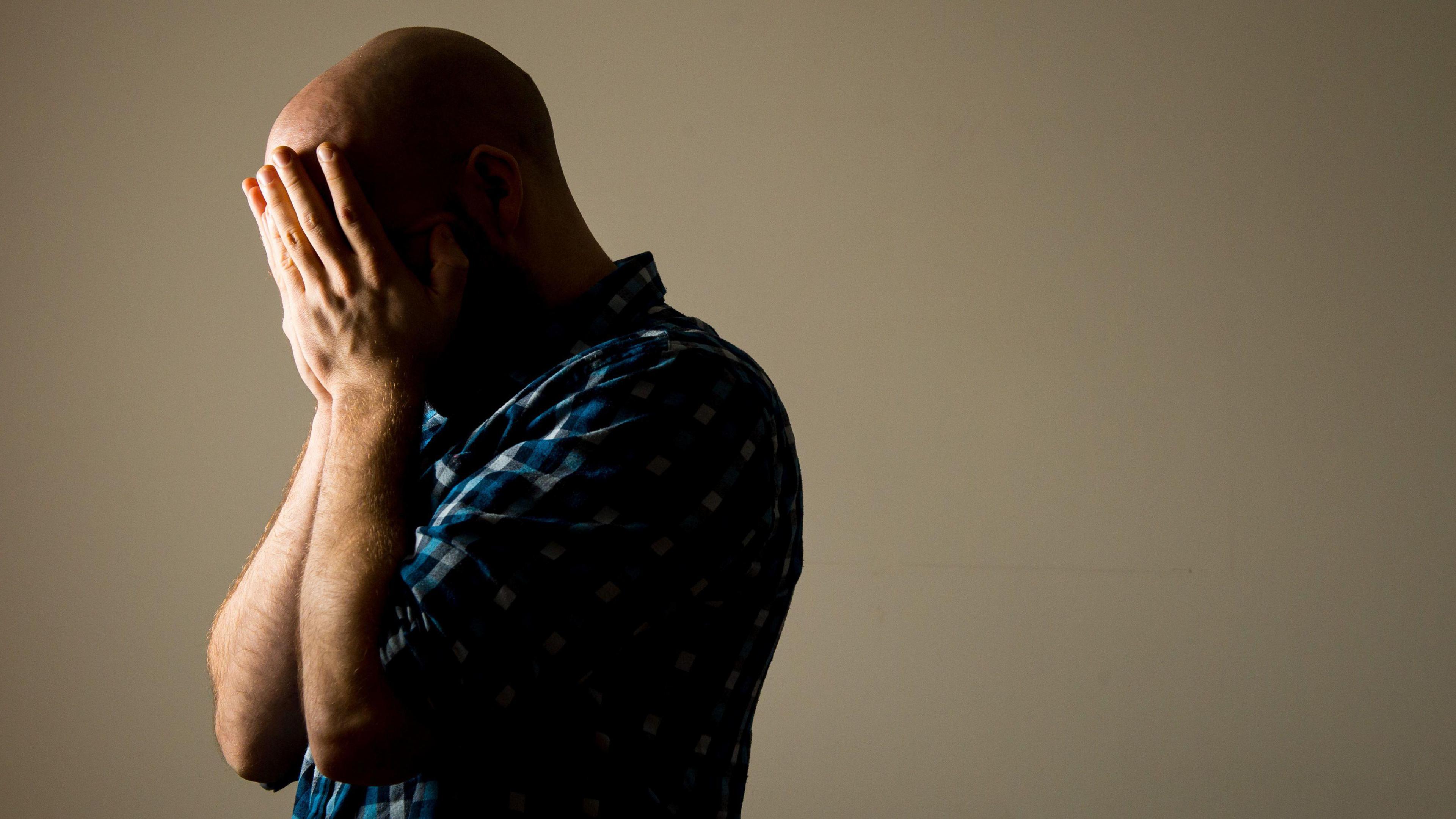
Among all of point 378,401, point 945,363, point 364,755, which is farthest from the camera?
A: point 945,363

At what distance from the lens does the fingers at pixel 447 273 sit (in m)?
0.78

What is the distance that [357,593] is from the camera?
0.69 m

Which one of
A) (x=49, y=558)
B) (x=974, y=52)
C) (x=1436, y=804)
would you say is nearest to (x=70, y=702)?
(x=49, y=558)

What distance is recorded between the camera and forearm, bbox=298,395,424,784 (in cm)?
66

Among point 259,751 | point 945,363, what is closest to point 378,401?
point 259,751

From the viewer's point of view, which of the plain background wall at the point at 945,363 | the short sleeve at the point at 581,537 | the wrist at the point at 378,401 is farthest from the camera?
the plain background wall at the point at 945,363

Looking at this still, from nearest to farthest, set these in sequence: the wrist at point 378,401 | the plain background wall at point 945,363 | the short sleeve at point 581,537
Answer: the short sleeve at point 581,537
the wrist at point 378,401
the plain background wall at point 945,363

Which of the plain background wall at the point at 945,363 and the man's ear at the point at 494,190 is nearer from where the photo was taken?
the man's ear at the point at 494,190

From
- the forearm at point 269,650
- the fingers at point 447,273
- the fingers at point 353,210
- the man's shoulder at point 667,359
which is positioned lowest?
the forearm at point 269,650

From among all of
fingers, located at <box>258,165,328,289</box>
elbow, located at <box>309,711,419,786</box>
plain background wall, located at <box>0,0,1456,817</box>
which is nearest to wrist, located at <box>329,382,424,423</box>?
fingers, located at <box>258,165,328,289</box>

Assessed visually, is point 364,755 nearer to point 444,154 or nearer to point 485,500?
point 485,500

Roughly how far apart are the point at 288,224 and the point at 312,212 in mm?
43

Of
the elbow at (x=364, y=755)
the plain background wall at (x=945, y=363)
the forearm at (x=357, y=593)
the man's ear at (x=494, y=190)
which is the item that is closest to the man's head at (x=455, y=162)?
the man's ear at (x=494, y=190)

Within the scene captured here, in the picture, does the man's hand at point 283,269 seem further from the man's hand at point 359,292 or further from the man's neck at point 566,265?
the man's neck at point 566,265
